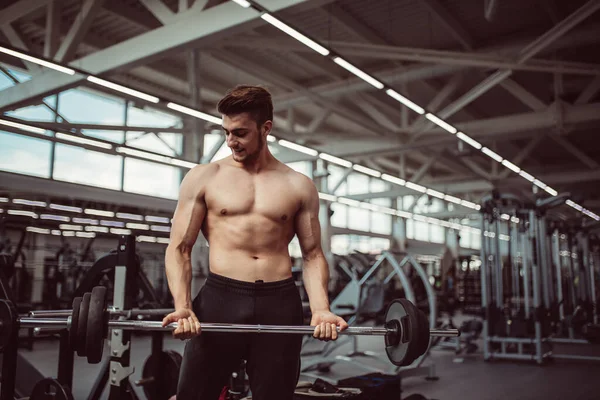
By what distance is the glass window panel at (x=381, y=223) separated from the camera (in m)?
16.1

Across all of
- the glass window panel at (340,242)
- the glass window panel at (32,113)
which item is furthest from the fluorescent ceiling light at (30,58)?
the glass window panel at (340,242)

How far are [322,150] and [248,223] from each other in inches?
251

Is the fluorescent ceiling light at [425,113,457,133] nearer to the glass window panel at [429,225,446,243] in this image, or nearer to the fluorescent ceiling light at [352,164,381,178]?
the fluorescent ceiling light at [352,164,381,178]

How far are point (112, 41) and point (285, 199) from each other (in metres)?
6.46

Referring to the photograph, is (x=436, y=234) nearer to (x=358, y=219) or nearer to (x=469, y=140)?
(x=358, y=219)

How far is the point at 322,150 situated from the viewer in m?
7.96

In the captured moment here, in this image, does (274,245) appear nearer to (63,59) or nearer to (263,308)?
(263,308)

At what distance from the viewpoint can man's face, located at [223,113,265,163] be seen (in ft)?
5.37

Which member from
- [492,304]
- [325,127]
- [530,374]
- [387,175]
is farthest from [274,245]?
[325,127]

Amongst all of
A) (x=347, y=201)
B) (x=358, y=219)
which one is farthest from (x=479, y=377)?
(x=358, y=219)

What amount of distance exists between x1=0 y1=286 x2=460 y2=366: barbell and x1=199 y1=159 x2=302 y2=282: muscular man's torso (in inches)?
7.5

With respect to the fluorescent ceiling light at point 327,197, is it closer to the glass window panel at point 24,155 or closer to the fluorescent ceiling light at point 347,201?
the fluorescent ceiling light at point 347,201

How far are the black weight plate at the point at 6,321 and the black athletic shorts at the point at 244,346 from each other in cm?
73

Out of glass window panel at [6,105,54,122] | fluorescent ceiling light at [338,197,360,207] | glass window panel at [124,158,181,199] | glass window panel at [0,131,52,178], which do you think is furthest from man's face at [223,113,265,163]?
fluorescent ceiling light at [338,197,360,207]
